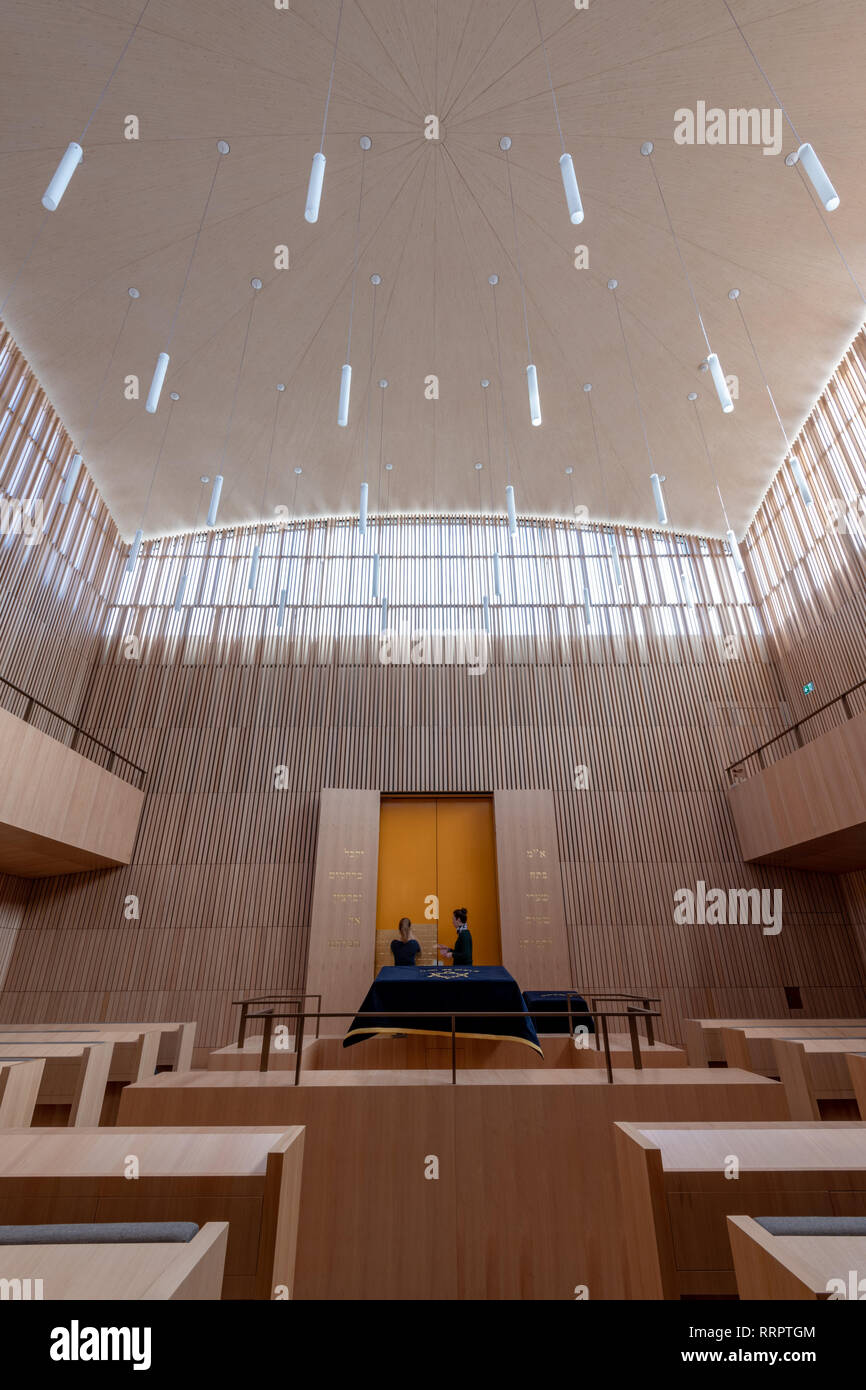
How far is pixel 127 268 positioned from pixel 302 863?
789cm

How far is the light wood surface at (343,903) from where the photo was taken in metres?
8.59

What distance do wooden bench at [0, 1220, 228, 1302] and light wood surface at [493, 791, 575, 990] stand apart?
7.39 metres

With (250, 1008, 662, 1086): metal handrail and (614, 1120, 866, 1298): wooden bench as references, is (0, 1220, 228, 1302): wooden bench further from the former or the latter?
(250, 1008, 662, 1086): metal handrail

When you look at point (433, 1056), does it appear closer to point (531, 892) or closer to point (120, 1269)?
point (531, 892)

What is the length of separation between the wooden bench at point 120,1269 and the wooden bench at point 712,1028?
18.3 ft

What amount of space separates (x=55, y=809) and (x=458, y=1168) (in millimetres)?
6082

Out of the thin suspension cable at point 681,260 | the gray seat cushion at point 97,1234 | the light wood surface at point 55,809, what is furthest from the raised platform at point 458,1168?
the thin suspension cable at point 681,260

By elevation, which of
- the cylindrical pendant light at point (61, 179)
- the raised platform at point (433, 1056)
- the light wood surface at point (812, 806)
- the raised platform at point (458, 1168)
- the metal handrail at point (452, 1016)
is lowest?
the raised platform at point (458, 1168)

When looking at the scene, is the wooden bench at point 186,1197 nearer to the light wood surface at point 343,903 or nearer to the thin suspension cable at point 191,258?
the light wood surface at point 343,903

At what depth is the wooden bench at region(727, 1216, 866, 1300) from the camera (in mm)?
1463

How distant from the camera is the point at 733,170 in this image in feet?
23.4

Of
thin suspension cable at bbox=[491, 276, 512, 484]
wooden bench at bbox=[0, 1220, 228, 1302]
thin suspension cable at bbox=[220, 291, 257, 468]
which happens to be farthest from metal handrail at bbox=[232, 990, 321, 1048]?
thin suspension cable at bbox=[491, 276, 512, 484]
